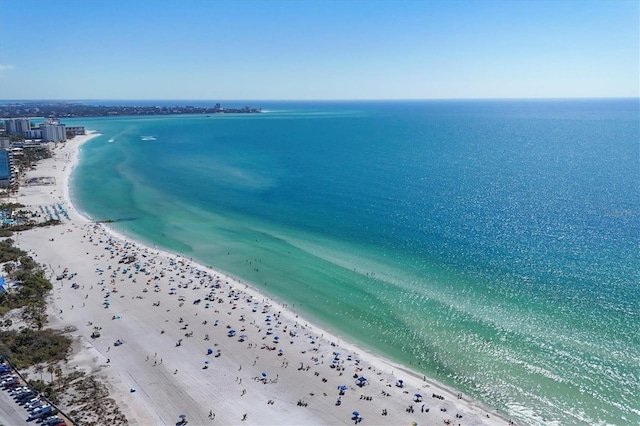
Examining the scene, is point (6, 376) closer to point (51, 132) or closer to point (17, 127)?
point (51, 132)

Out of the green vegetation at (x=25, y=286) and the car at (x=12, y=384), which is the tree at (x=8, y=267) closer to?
the green vegetation at (x=25, y=286)

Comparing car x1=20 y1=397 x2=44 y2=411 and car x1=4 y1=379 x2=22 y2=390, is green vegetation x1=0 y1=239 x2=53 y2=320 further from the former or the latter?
car x1=20 y1=397 x2=44 y2=411

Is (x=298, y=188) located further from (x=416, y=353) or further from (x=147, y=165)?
(x=416, y=353)

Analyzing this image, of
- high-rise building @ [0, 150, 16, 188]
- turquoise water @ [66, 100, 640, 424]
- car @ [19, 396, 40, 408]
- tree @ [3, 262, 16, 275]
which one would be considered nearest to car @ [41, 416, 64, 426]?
car @ [19, 396, 40, 408]

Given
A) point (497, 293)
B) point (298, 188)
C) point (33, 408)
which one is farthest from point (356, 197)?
point (33, 408)

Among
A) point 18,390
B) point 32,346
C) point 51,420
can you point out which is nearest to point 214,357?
point 51,420

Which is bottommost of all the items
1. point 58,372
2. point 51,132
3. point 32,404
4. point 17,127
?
point 58,372

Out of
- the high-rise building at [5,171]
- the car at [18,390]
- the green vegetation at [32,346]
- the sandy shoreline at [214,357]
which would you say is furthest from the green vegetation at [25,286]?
the high-rise building at [5,171]

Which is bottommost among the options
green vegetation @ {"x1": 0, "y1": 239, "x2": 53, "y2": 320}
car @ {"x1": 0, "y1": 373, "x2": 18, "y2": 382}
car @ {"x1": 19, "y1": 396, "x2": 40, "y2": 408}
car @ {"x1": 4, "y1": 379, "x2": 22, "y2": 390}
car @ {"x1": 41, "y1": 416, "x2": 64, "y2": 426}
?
car @ {"x1": 41, "y1": 416, "x2": 64, "y2": 426}
